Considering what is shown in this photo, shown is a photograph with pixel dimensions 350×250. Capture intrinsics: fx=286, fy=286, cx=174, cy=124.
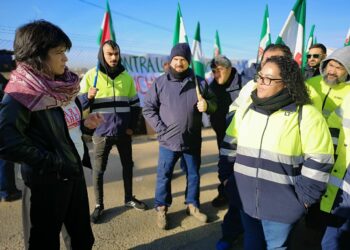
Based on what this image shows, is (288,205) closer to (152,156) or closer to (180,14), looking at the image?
(180,14)

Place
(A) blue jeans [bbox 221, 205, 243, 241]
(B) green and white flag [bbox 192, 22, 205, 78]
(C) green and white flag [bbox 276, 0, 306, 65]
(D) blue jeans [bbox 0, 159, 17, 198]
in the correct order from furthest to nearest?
1. (B) green and white flag [bbox 192, 22, 205, 78]
2. (D) blue jeans [bbox 0, 159, 17, 198]
3. (C) green and white flag [bbox 276, 0, 306, 65]
4. (A) blue jeans [bbox 221, 205, 243, 241]

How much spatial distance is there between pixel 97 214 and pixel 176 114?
4.99 feet

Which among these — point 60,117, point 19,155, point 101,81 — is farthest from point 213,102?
point 19,155

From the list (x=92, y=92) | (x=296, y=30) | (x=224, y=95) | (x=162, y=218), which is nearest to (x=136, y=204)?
(x=162, y=218)

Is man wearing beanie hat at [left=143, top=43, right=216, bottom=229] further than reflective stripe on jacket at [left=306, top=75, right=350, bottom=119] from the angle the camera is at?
Yes

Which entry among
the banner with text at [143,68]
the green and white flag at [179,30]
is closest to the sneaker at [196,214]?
the green and white flag at [179,30]

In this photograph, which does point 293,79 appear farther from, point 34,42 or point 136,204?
point 136,204

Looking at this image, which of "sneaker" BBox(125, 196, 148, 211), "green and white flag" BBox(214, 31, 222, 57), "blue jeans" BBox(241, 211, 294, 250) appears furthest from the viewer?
"green and white flag" BBox(214, 31, 222, 57)

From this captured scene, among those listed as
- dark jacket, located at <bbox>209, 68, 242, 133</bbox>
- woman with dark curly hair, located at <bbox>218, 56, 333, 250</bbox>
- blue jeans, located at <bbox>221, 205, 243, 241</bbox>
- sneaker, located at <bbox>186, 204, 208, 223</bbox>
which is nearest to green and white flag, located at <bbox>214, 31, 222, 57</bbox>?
dark jacket, located at <bbox>209, 68, 242, 133</bbox>

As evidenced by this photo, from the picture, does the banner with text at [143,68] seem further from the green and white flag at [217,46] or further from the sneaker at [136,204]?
the sneaker at [136,204]

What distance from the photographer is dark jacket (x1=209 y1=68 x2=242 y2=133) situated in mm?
3969

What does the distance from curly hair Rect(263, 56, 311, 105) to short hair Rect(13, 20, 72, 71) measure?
139 cm

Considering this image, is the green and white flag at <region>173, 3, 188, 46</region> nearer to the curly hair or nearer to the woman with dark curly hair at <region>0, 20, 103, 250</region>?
the curly hair

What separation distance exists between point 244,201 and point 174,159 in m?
1.31
